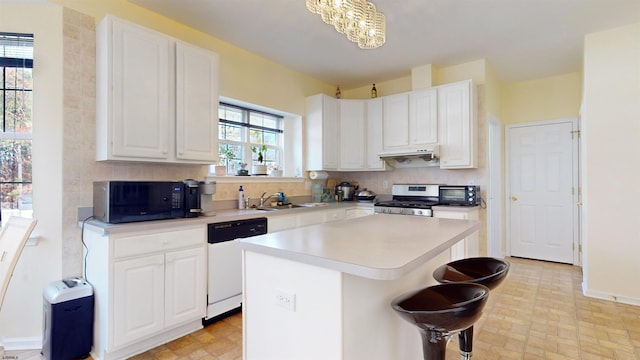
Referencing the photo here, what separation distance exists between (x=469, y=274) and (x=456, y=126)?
2.36 meters

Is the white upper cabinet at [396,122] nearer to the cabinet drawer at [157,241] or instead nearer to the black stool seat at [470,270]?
the black stool seat at [470,270]

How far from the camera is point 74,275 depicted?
234 cm

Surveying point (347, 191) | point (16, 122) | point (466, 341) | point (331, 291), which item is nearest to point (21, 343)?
point (16, 122)

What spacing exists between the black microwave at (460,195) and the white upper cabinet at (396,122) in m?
0.77

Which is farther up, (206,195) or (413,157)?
(413,157)

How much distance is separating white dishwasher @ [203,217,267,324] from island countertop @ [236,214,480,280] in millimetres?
1055

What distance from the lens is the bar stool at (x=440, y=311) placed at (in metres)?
1.21

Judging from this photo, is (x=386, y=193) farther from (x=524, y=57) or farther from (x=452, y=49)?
(x=524, y=57)

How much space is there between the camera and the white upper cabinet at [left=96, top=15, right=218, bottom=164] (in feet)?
7.56

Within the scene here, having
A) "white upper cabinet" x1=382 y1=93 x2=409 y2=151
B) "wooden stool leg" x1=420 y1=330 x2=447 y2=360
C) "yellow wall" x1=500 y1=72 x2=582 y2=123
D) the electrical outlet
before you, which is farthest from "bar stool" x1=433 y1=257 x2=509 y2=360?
"yellow wall" x1=500 y1=72 x2=582 y2=123

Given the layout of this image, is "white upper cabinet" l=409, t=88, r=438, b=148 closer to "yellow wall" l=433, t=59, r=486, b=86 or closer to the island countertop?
"yellow wall" l=433, t=59, r=486, b=86

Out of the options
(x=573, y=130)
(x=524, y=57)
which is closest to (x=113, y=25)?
(x=524, y=57)

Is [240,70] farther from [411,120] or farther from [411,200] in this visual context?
[411,200]

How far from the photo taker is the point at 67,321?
2043 mm
